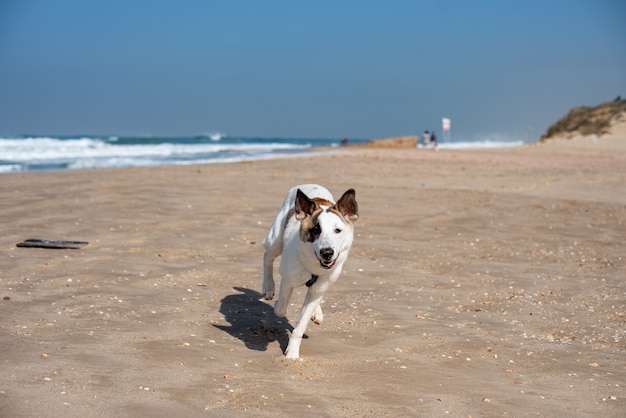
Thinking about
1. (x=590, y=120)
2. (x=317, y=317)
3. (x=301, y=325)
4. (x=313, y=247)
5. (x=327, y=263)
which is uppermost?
(x=590, y=120)

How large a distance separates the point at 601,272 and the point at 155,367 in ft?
21.4

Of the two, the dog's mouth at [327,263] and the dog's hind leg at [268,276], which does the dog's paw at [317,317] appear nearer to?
the dog's hind leg at [268,276]

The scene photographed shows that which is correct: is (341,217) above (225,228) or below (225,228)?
above

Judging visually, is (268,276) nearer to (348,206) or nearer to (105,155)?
(348,206)

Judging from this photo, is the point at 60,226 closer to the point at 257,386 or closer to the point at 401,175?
the point at 257,386

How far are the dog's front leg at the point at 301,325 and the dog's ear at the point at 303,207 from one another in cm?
64

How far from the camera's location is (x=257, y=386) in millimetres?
5273

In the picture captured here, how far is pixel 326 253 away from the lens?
5590mm

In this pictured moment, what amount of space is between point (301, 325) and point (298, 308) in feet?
5.82

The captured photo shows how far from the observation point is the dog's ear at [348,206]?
5.86m

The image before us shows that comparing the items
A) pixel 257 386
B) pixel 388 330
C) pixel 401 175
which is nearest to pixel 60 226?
pixel 388 330

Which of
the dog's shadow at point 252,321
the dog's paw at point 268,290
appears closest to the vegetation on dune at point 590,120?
the dog's shadow at point 252,321

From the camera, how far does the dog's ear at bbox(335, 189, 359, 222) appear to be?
19.2ft

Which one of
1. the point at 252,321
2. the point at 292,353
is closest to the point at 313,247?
the point at 292,353
